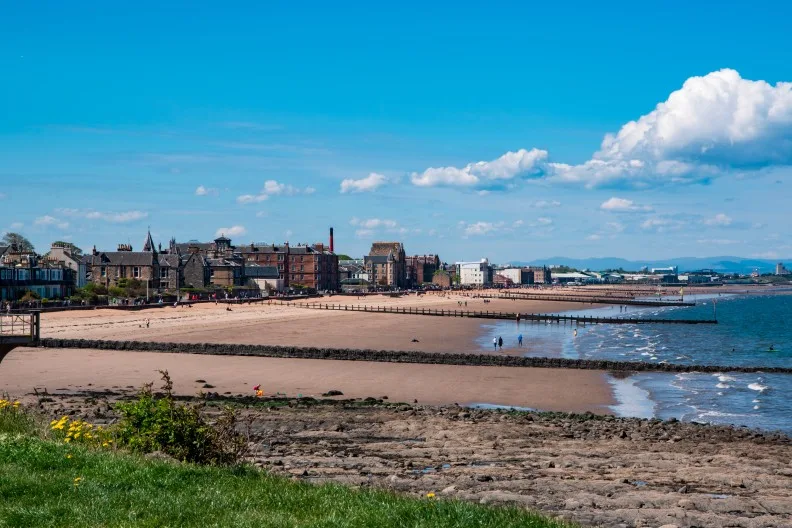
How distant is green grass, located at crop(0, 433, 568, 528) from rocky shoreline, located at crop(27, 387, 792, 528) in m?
2.89

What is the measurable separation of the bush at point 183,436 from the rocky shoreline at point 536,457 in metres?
1.61

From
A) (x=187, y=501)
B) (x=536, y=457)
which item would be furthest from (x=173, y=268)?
(x=187, y=501)

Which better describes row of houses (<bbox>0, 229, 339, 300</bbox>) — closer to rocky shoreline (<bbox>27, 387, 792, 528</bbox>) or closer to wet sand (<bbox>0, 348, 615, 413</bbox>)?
wet sand (<bbox>0, 348, 615, 413</bbox>)

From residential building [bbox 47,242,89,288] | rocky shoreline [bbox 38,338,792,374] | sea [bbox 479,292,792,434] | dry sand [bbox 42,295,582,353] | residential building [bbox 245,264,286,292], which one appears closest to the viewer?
sea [bbox 479,292,792,434]

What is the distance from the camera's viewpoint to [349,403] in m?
29.3

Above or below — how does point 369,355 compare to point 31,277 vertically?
below

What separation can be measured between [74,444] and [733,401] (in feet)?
95.9

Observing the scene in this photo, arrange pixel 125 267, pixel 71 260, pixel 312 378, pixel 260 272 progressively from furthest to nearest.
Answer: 1. pixel 260 272
2. pixel 125 267
3. pixel 71 260
4. pixel 312 378

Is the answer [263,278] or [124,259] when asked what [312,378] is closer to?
[124,259]

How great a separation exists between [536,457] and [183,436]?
360 inches

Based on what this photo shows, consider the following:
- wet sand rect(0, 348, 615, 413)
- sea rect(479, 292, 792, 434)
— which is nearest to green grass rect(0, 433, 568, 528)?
wet sand rect(0, 348, 615, 413)

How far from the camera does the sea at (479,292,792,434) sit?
31047 millimetres

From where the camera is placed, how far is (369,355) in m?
50.2

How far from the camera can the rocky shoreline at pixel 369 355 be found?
47.8 metres
